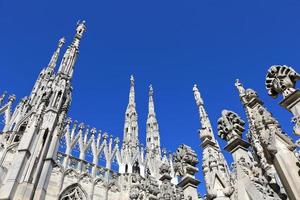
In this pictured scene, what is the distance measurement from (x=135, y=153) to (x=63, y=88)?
23.5ft

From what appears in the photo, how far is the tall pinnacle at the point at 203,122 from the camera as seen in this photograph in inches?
250

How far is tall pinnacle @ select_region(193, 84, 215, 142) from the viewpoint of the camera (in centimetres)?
635

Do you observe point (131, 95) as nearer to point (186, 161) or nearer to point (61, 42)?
point (61, 42)

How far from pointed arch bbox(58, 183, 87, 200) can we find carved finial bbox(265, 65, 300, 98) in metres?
13.2

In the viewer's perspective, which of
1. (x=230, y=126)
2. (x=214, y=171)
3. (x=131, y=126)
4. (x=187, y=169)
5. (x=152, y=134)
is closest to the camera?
(x=214, y=171)

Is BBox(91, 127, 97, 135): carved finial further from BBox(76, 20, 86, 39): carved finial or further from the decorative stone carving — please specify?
the decorative stone carving

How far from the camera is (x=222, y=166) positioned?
222 inches

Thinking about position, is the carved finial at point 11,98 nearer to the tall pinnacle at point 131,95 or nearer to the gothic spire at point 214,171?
the tall pinnacle at point 131,95

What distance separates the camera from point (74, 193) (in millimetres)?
15672

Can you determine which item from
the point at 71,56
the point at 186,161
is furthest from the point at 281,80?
the point at 71,56

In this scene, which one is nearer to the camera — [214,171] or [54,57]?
[214,171]

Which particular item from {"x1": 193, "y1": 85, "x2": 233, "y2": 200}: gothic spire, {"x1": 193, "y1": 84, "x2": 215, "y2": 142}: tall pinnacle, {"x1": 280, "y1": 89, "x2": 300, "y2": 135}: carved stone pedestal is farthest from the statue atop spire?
{"x1": 280, "y1": 89, "x2": 300, "y2": 135}: carved stone pedestal

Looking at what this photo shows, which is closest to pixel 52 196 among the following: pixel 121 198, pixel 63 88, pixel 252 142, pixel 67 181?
pixel 67 181

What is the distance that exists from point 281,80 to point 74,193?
44.8 feet
